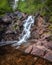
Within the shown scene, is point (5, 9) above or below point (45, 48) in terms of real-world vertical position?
above

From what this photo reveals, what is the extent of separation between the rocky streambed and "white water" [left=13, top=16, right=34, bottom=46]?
17.3 inches

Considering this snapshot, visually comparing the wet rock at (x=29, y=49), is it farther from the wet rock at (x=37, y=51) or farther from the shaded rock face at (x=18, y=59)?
the shaded rock face at (x=18, y=59)

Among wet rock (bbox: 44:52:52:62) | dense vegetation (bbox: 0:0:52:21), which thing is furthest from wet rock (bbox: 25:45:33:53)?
dense vegetation (bbox: 0:0:52:21)

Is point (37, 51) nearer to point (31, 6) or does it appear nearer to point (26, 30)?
point (26, 30)

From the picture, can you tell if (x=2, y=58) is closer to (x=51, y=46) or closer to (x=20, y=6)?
(x=51, y=46)

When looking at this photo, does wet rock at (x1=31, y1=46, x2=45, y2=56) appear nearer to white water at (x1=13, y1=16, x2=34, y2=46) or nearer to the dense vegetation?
white water at (x1=13, y1=16, x2=34, y2=46)

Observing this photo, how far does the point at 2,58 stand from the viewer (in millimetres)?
16250

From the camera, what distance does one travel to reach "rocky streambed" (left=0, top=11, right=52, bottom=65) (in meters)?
15.8

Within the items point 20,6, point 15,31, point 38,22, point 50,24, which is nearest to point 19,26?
point 15,31

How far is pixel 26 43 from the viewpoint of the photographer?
19531 millimetres

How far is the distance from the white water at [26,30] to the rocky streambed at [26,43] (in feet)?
1.44

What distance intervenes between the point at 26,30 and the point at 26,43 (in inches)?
137

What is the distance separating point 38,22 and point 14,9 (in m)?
7.54

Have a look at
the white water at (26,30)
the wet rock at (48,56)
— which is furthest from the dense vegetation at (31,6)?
the wet rock at (48,56)
